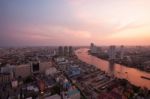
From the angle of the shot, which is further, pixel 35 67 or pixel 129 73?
pixel 129 73

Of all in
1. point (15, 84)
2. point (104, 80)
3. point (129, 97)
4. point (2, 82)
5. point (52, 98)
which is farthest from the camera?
point (104, 80)

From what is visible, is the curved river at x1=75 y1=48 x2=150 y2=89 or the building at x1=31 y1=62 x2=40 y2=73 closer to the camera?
the curved river at x1=75 y1=48 x2=150 y2=89

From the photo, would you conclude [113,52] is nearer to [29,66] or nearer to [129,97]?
[29,66]

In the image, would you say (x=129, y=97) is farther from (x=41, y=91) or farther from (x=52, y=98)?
(x=41, y=91)

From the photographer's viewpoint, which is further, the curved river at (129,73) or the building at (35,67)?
the building at (35,67)

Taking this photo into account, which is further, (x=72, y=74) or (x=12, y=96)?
(x=72, y=74)

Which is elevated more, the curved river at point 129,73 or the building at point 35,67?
the building at point 35,67

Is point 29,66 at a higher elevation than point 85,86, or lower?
higher

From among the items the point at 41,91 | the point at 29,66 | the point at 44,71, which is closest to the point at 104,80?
the point at 41,91

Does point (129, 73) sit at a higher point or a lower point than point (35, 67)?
lower

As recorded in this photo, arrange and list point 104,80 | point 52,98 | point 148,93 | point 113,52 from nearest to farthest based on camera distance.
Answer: point 52,98 < point 148,93 < point 104,80 < point 113,52

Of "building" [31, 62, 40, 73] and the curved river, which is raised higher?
"building" [31, 62, 40, 73]
